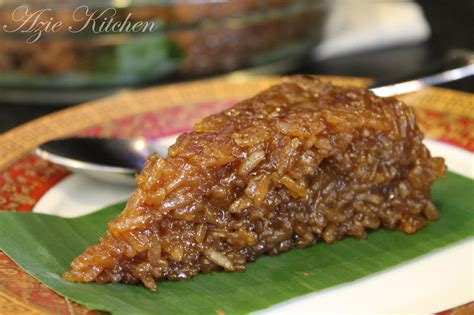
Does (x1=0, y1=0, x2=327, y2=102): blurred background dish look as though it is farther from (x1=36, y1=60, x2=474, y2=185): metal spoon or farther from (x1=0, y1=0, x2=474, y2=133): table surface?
(x1=36, y1=60, x2=474, y2=185): metal spoon

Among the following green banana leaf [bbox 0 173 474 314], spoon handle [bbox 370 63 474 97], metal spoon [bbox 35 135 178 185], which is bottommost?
green banana leaf [bbox 0 173 474 314]

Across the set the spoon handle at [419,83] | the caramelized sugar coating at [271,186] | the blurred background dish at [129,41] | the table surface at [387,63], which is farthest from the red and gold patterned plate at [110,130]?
the table surface at [387,63]

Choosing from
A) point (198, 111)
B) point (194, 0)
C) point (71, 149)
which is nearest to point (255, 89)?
point (198, 111)

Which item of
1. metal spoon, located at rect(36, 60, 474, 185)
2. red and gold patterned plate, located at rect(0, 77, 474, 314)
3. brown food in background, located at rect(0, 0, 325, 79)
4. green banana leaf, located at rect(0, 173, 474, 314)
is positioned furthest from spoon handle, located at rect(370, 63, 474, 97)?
brown food in background, located at rect(0, 0, 325, 79)

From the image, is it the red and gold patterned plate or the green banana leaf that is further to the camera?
the red and gold patterned plate

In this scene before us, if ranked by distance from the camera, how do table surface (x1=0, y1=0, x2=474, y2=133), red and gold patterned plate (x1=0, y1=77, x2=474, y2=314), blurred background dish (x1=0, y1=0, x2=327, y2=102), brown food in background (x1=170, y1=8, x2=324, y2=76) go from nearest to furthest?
red and gold patterned plate (x1=0, y1=77, x2=474, y2=314) < blurred background dish (x1=0, y1=0, x2=327, y2=102) < brown food in background (x1=170, y1=8, x2=324, y2=76) < table surface (x1=0, y1=0, x2=474, y2=133)

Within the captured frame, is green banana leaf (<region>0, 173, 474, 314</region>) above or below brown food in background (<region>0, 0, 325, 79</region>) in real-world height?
below

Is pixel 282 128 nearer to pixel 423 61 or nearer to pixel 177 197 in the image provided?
pixel 177 197

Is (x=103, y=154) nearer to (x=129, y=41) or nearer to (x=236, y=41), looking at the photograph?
(x=129, y=41)
